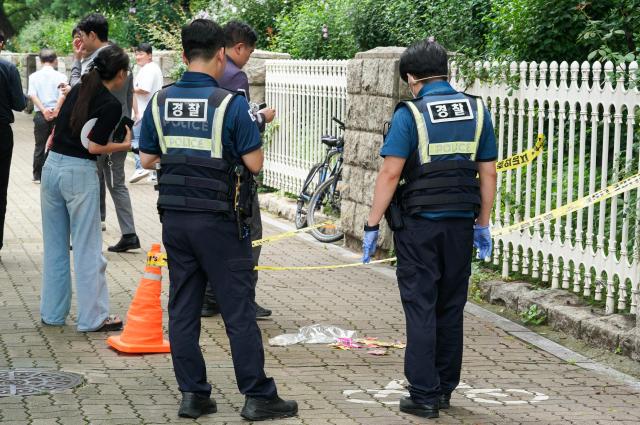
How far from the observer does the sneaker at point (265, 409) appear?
19.6ft

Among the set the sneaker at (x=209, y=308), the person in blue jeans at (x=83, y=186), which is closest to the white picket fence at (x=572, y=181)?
the sneaker at (x=209, y=308)

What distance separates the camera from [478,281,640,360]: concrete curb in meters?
7.51

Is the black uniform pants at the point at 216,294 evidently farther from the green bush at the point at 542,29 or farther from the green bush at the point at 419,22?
the green bush at the point at 419,22

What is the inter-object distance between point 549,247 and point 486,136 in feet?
8.92

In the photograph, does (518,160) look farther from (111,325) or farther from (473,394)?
(111,325)

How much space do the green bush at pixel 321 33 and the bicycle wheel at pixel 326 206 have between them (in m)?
4.44

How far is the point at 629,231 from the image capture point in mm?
7914

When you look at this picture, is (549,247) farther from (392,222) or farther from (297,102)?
(297,102)

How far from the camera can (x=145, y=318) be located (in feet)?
24.5

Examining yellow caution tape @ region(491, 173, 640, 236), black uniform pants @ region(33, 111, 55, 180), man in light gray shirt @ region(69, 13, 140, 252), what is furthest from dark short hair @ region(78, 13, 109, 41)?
black uniform pants @ region(33, 111, 55, 180)

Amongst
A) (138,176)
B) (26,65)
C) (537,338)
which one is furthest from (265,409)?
(26,65)

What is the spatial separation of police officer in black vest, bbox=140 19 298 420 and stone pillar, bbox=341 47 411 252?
5134 mm

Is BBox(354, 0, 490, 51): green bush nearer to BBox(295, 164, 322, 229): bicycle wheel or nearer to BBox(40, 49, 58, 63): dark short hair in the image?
BBox(295, 164, 322, 229): bicycle wheel

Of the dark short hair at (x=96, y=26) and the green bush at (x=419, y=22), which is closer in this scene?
the dark short hair at (x=96, y=26)
